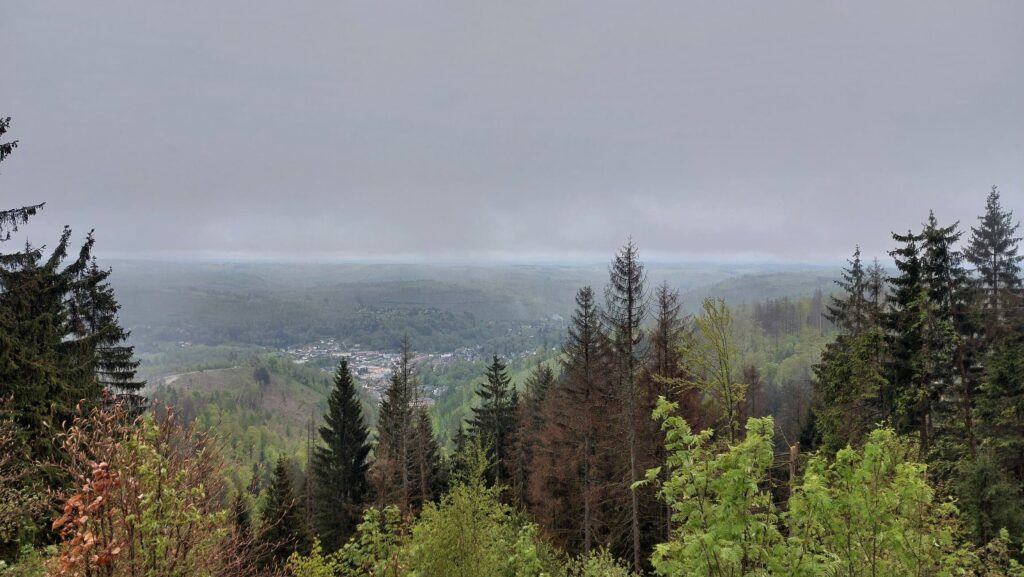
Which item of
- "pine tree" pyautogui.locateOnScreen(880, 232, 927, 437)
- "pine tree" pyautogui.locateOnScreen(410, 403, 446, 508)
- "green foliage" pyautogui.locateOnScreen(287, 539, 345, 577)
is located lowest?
"pine tree" pyautogui.locateOnScreen(410, 403, 446, 508)

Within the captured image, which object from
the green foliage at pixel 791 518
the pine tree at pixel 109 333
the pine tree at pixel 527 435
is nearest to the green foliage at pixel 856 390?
the pine tree at pixel 527 435

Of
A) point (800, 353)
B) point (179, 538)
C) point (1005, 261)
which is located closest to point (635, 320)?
point (179, 538)

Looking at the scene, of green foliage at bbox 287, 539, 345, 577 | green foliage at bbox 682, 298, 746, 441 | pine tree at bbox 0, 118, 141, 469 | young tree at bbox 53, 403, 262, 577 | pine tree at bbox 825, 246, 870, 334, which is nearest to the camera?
young tree at bbox 53, 403, 262, 577

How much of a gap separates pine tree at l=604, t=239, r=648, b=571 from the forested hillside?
92 millimetres

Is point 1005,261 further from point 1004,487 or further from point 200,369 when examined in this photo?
point 200,369

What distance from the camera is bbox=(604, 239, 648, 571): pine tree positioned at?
16.7 m

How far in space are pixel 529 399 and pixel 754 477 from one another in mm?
31990

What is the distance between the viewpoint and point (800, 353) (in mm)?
89812

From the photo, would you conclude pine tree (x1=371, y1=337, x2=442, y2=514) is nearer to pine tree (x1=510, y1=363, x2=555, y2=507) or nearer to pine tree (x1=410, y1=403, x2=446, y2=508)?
pine tree (x1=410, y1=403, x2=446, y2=508)

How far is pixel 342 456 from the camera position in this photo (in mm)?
29203

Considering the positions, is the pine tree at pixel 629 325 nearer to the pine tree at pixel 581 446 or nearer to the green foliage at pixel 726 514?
the pine tree at pixel 581 446

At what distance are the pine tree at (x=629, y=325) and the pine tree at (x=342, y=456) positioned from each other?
18.9m

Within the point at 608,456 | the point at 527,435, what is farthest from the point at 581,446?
the point at 527,435

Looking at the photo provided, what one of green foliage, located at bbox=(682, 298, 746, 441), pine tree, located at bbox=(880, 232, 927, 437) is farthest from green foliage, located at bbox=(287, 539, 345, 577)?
pine tree, located at bbox=(880, 232, 927, 437)
